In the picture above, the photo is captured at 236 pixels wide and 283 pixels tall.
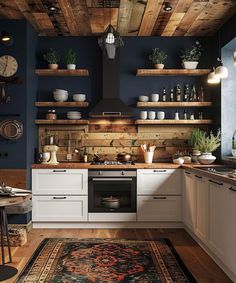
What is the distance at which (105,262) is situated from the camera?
407 cm

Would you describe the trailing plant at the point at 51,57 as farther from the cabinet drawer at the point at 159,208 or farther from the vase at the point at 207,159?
the vase at the point at 207,159

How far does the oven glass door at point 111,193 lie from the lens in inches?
222

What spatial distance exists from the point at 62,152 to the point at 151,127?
143cm

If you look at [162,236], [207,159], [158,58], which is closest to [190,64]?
[158,58]

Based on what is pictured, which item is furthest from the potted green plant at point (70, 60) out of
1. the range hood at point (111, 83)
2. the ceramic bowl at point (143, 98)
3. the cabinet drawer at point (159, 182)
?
the cabinet drawer at point (159, 182)

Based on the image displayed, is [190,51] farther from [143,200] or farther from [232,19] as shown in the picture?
[143,200]

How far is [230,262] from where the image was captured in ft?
11.5

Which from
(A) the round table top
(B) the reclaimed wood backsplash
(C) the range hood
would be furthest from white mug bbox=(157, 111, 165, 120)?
(A) the round table top

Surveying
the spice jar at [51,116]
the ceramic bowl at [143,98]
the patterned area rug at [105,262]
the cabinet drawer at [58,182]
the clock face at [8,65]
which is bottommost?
the patterned area rug at [105,262]

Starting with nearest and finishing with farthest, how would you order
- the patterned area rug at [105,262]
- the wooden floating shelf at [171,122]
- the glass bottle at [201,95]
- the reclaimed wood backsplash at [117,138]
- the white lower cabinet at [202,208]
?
1. the patterned area rug at [105,262]
2. the white lower cabinet at [202,208]
3. the wooden floating shelf at [171,122]
4. the glass bottle at [201,95]
5. the reclaimed wood backsplash at [117,138]

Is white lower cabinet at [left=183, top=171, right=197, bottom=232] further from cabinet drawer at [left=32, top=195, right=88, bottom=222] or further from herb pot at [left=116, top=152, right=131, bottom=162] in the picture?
cabinet drawer at [left=32, top=195, right=88, bottom=222]

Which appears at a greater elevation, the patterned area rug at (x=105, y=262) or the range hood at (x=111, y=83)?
the range hood at (x=111, y=83)

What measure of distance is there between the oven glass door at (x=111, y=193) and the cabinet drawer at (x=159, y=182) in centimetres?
12

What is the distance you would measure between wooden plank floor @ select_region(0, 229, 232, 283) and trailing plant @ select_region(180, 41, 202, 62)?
8.31ft
